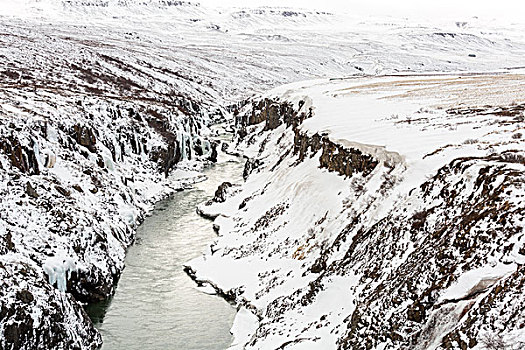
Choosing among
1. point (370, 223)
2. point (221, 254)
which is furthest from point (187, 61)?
point (370, 223)

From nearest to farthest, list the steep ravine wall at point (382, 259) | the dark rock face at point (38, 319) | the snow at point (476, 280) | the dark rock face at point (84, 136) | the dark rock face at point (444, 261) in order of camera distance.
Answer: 1. the dark rock face at point (444, 261)
2. the snow at point (476, 280)
3. the steep ravine wall at point (382, 259)
4. the dark rock face at point (38, 319)
5. the dark rock face at point (84, 136)

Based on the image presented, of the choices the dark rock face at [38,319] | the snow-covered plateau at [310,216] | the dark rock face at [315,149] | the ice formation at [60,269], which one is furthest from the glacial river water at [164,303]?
the dark rock face at [315,149]

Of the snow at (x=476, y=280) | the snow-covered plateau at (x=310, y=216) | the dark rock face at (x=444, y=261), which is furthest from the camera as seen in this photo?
the snow-covered plateau at (x=310, y=216)

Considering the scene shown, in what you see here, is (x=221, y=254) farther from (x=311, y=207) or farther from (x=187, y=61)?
(x=187, y=61)

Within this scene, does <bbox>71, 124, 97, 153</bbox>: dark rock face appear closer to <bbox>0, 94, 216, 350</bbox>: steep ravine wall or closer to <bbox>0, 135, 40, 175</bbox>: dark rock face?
<bbox>0, 94, 216, 350</bbox>: steep ravine wall

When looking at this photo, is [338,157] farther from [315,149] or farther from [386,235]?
[386,235]

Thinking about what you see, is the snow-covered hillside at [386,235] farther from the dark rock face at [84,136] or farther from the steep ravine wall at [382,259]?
the dark rock face at [84,136]

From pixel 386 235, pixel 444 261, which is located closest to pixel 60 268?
pixel 386 235

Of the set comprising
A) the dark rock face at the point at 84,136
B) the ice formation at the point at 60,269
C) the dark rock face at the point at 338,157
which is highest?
the dark rock face at the point at 338,157
